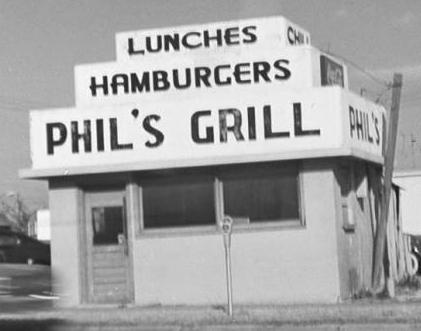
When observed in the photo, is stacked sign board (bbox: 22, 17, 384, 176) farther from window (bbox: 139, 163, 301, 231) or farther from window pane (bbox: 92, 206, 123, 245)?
window pane (bbox: 92, 206, 123, 245)

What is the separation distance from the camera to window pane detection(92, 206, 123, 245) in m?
22.6

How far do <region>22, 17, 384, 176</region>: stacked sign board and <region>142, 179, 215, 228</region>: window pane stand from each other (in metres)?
0.83

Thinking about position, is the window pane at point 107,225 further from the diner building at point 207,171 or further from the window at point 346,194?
the window at point 346,194

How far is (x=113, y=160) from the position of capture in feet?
72.3

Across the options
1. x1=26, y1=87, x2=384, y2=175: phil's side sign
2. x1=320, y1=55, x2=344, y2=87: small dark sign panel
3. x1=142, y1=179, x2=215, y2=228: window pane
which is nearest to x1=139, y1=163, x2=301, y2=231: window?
x1=142, y1=179, x2=215, y2=228: window pane

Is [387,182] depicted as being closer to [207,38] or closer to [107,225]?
[207,38]

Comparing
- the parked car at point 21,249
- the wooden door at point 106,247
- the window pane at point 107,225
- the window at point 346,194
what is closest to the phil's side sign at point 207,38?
the window at point 346,194

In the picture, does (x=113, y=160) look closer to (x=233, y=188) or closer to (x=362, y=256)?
(x=233, y=188)

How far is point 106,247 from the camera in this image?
22.6 m

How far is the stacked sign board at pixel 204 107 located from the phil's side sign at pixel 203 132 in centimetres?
2

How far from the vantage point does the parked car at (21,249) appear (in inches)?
1136

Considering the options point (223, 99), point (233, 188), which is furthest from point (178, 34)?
point (233, 188)

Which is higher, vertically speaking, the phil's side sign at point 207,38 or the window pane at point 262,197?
the phil's side sign at point 207,38

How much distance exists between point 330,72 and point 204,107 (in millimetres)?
3547
